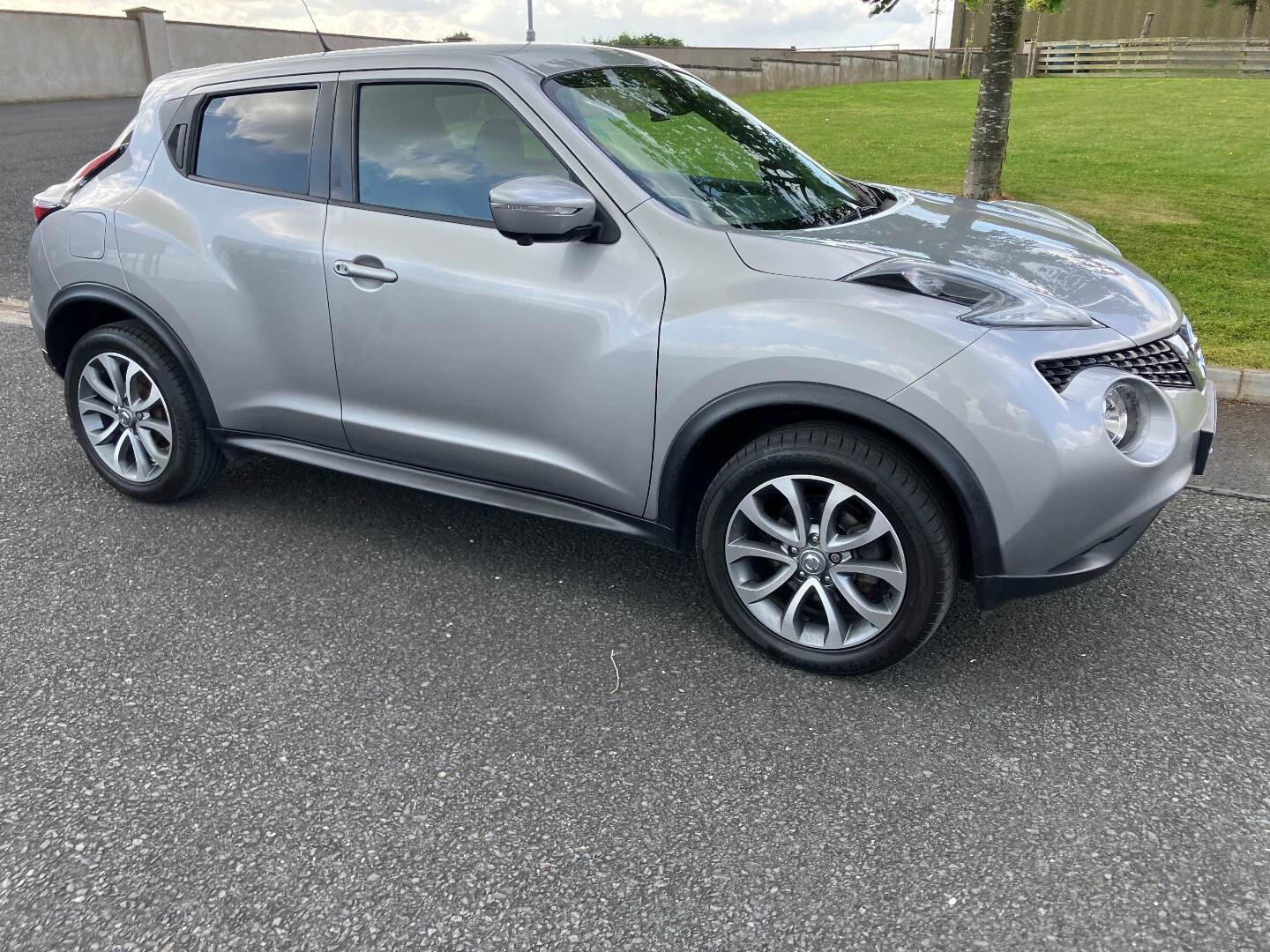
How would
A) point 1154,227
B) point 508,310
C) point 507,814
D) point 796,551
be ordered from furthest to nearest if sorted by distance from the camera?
point 1154,227 → point 508,310 → point 796,551 → point 507,814

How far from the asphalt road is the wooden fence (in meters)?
37.9

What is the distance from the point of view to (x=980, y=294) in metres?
2.89

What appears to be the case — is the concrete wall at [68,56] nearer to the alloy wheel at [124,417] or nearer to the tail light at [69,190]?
the tail light at [69,190]

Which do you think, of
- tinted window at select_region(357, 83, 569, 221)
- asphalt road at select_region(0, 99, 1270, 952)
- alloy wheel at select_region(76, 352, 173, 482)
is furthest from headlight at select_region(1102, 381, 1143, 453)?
alloy wheel at select_region(76, 352, 173, 482)

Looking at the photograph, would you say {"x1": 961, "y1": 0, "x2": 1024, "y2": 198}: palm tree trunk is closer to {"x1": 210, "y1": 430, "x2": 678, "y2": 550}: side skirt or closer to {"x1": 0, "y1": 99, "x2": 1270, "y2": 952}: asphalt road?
{"x1": 0, "y1": 99, "x2": 1270, "y2": 952}: asphalt road

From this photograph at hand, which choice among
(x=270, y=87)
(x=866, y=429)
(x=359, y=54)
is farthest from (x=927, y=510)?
(x=270, y=87)

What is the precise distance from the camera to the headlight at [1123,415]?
2796 millimetres

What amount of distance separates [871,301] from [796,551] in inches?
28.8

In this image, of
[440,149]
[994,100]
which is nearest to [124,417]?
[440,149]

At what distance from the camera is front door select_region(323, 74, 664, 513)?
3.16m

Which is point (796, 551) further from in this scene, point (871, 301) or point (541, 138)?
point (541, 138)

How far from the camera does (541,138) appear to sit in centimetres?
330

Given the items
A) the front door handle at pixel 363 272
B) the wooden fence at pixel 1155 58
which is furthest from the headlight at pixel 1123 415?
the wooden fence at pixel 1155 58

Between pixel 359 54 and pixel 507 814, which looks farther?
pixel 359 54
